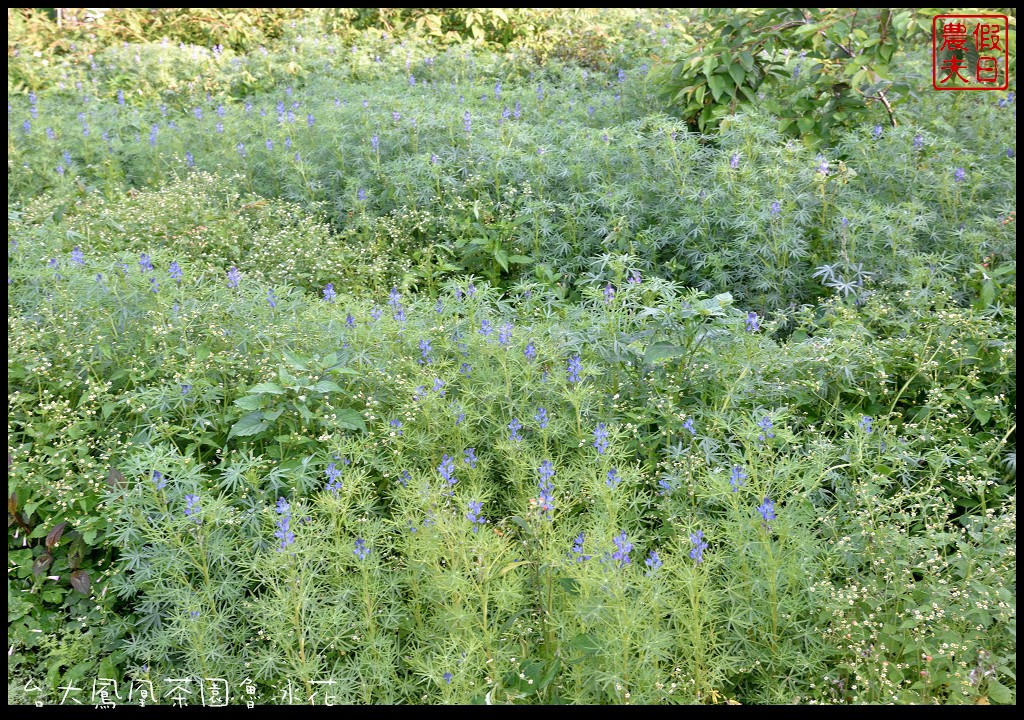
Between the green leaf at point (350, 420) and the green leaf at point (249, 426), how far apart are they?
269 millimetres

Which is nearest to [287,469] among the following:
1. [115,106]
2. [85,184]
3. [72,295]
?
[72,295]

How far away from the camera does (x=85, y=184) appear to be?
569 centimetres

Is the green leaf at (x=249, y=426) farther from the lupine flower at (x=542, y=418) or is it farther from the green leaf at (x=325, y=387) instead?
the lupine flower at (x=542, y=418)

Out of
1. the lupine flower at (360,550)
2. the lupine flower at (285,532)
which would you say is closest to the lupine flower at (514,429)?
the lupine flower at (360,550)

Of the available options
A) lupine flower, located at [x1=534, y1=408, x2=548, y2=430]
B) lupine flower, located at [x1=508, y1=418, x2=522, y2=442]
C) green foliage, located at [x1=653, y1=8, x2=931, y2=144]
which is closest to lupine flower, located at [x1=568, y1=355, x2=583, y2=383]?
lupine flower, located at [x1=534, y1=408, x2=548, y2=430]

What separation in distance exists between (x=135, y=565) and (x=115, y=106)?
5.57m

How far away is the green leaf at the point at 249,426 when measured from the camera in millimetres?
2930

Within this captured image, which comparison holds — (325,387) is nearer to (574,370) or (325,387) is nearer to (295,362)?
(295,362)

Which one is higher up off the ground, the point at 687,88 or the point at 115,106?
the point at 687,88

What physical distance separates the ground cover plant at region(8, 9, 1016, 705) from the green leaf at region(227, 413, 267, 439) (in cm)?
1

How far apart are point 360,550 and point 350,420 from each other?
2.14 ft

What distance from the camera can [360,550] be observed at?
8.18 feet

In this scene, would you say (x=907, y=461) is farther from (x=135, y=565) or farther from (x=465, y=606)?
(x=135, y=565)

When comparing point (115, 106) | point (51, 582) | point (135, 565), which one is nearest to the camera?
point (135, 565)
